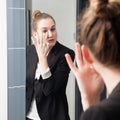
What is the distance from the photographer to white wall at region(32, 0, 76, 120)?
1277 millimetres

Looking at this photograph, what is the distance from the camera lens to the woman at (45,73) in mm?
1221

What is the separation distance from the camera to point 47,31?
1232 millimetres

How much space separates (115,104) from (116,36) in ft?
0.45

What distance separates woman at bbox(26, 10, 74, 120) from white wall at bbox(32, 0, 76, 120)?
0.03m

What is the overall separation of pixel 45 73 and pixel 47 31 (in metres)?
0.19

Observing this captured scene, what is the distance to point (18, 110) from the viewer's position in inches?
52.3

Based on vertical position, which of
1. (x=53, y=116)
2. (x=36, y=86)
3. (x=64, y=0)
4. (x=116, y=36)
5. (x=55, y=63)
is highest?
(x=64, y=0)

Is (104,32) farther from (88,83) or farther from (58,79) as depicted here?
(58,79)

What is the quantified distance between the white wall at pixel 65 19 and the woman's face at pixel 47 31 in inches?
1.7

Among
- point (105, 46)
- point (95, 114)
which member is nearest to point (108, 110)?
point (95, 114)

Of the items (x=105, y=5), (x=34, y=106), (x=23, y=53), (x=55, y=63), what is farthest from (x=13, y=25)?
(x=105, y=5)
